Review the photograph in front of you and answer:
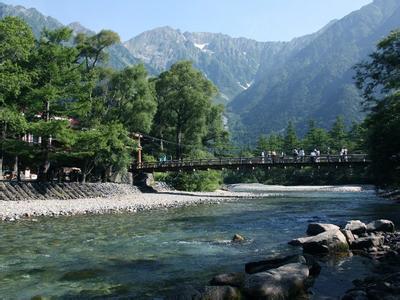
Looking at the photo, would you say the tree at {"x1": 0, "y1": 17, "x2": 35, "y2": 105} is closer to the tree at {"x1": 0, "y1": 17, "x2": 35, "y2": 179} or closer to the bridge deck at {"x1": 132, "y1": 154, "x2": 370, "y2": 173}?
the tree at {"x1": 0, "y1": 17, "x2": 35, "y2": 179}

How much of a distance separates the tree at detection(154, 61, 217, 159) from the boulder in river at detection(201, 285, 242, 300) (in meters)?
48.3

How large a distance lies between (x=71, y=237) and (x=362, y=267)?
10936 millimetres

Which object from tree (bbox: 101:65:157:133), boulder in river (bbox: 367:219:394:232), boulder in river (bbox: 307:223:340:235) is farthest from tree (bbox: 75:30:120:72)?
boulder in river (bbox: 367:219:394:232)

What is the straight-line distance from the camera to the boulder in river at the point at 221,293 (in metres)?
8.31

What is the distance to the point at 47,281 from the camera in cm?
1077

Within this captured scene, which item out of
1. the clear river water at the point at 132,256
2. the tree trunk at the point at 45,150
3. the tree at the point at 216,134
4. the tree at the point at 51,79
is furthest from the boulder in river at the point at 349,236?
the tree at the point at 216,134

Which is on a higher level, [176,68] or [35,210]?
[176,68]

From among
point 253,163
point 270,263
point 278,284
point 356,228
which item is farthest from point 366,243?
point 253,163

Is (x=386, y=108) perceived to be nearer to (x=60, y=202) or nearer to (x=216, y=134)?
(x=60, y=202)

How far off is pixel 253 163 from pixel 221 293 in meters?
41.0

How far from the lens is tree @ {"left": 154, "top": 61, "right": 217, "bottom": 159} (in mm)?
56656

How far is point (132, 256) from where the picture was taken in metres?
13.9

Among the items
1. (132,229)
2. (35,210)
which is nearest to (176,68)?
(35,210)

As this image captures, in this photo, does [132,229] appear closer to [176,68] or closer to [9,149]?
[9,149]
